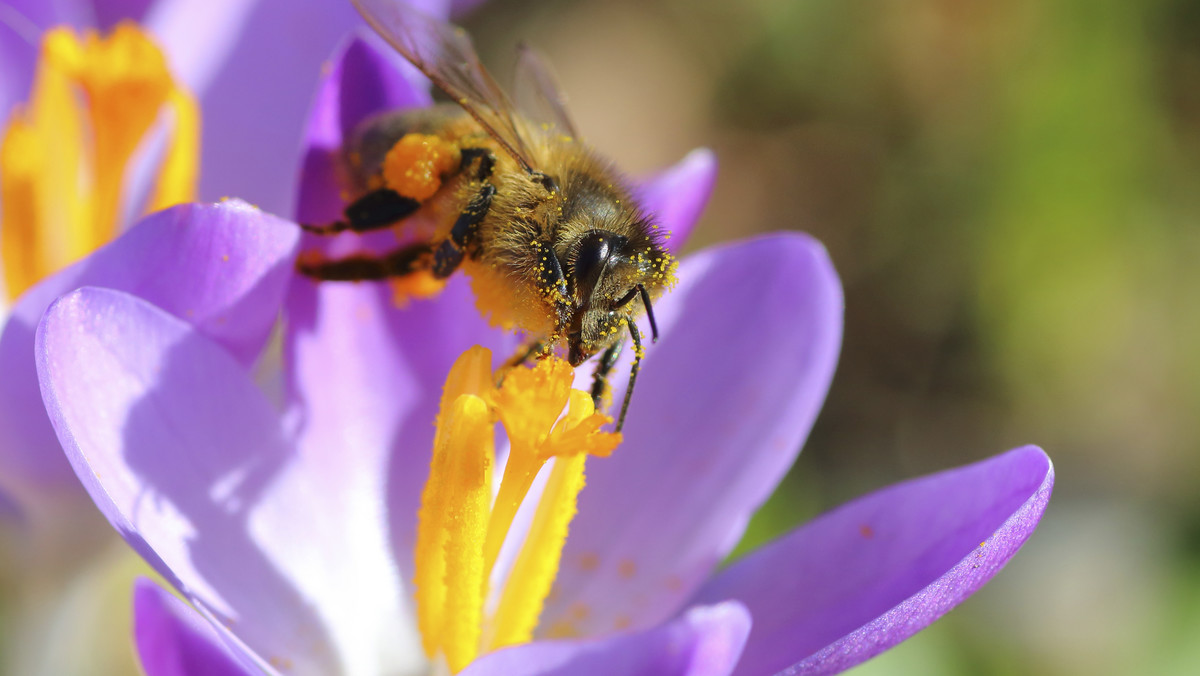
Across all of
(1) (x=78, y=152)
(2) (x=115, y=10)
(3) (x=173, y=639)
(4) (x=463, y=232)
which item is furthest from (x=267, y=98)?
(3) (x=173, y=639)

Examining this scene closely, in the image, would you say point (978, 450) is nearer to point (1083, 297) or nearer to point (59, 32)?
point (1083, 297)

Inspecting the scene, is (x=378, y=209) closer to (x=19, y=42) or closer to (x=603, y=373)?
(x=603, y=373)

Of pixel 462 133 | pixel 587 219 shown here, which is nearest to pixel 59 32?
pixel 462 133

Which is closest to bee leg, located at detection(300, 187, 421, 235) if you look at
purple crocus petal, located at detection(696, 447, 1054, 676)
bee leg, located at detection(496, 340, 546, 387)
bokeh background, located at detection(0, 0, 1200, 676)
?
bee leg, located at detection(496, 340, 546, 387)

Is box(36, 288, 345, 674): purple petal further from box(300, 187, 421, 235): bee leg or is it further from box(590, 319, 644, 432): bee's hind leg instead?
box(590, 319, 644, 432): bee's hind leg

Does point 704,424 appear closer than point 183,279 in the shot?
No

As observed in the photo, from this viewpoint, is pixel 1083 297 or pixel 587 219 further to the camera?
pixel 1083 297
